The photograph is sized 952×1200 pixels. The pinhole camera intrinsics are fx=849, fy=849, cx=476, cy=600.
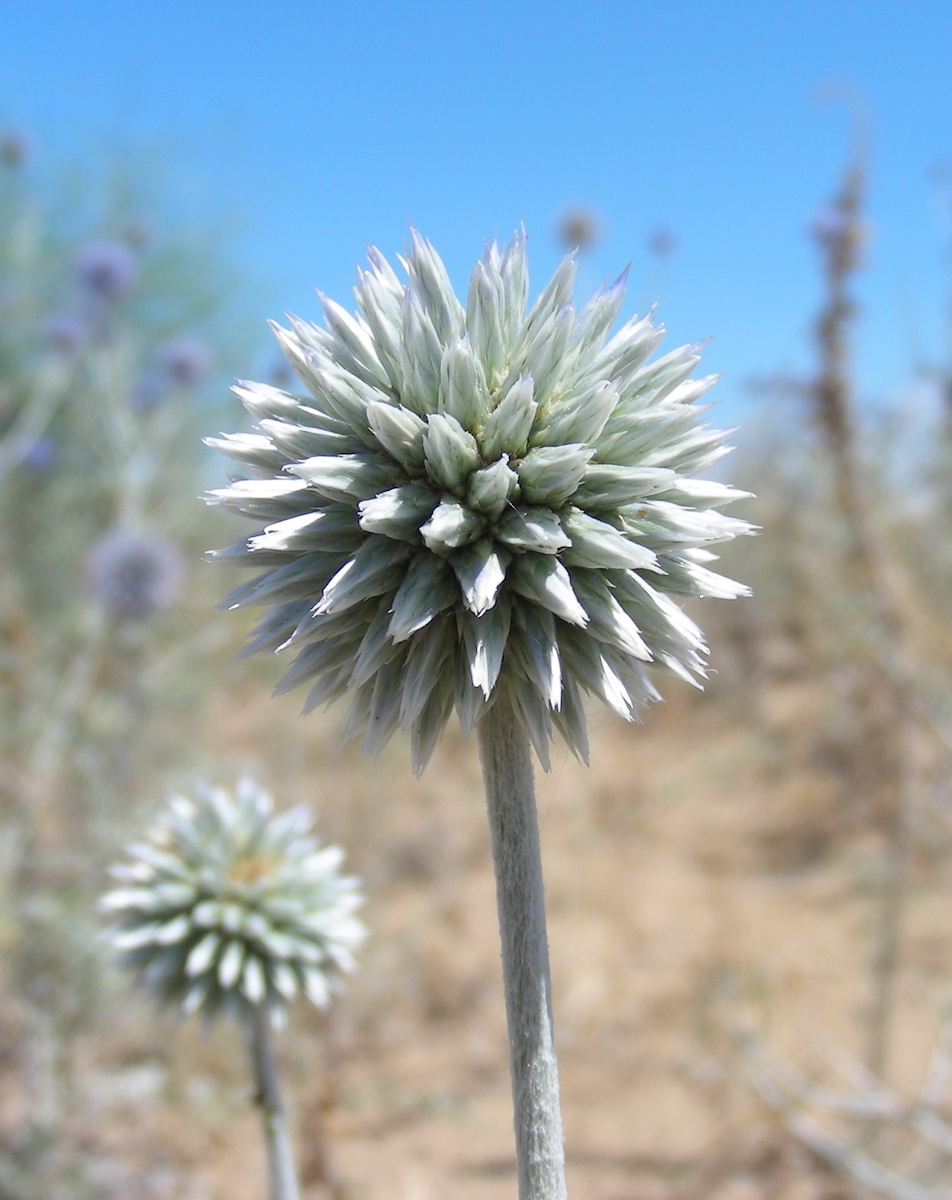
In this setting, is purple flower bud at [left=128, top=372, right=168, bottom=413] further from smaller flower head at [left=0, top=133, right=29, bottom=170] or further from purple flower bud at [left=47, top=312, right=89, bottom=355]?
smaller flower head at [left=0, top=133, right=29, bottom=170]

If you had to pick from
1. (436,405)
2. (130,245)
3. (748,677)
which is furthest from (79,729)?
(748,677)

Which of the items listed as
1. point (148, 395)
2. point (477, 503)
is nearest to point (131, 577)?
point (148, 395)

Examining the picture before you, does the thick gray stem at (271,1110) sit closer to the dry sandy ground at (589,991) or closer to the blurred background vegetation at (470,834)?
the blurred background vegetation at (470,834)

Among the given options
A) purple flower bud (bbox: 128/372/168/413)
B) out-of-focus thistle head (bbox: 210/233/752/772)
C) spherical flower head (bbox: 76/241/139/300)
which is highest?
spherical flower head (bbox: 76/241/139/300)

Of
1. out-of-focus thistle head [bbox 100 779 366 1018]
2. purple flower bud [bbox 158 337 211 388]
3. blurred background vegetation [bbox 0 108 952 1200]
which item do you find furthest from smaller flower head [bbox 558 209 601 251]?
out-of-focus thistle head [bbox 100 779 366 1018]

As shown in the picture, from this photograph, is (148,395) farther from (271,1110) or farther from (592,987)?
(271,1110)

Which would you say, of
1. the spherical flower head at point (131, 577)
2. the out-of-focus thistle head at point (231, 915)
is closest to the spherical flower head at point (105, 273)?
the spherical flower head at point (131, 577)
